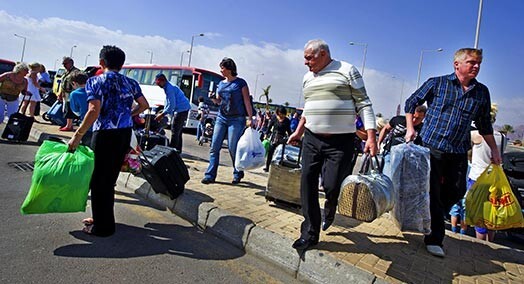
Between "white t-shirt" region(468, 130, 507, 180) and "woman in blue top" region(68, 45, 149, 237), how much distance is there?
3991 millimetres

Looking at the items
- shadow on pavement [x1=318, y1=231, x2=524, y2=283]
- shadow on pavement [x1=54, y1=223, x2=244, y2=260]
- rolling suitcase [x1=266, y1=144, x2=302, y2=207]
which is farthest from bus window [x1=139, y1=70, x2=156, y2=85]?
shadow on pavement [x1=318, y1=231, x2=524, y2=283]

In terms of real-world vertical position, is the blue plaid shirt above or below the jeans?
above

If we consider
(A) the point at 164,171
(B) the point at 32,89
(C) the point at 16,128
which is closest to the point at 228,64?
(A) the point at 164,171

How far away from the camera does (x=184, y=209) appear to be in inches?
162

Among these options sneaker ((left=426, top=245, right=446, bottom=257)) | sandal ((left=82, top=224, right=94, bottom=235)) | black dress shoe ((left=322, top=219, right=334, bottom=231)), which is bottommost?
sandal ((left=82, top=224, right=94, bottom=235))

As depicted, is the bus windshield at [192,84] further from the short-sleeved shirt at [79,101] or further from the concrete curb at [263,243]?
the concrete curb at [263,243]

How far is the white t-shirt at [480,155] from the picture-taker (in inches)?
163

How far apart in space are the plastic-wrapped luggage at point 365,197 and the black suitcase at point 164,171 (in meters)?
2.13

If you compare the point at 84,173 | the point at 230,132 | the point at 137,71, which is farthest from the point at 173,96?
the point at 137,71

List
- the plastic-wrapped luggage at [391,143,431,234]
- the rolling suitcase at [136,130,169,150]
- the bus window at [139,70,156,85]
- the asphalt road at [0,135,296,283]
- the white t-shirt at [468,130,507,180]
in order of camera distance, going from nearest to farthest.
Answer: the asphalt road at [0,135,296,283] → the plastic-wrapped luggage at [391,143,431,234] → the white t-shirt at [468,130,507,180] → the rolling suitcase at [136,130,169,150] → the bus window at [139,70,156,85]

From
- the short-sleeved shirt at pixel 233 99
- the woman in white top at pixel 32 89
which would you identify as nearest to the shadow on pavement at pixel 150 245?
the short-sleeved shirt at pixel 233 99

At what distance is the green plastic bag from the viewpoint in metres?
2.89

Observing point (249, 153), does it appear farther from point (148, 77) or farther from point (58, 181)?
point (148, 77)

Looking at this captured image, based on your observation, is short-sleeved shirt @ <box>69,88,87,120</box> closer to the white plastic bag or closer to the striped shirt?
the white plastic bag
